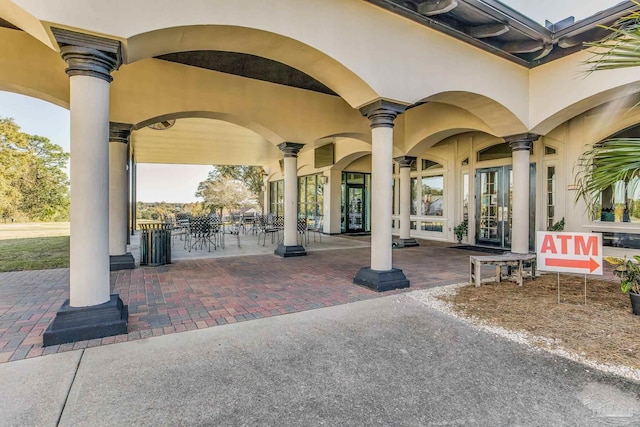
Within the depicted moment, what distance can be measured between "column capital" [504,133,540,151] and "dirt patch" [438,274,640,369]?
9.49ft

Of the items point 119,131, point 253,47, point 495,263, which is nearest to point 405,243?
point 495,263

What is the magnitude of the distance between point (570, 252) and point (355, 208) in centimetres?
1001

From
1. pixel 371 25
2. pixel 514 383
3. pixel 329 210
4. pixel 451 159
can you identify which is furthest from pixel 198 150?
pixel 514 383

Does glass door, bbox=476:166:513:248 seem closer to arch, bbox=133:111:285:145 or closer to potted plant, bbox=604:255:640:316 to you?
potted plant, bbox=604:255:640:316

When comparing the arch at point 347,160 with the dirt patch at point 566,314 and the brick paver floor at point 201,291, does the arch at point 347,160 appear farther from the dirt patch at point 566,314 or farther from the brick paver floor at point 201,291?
the dirt patch at point 566,314

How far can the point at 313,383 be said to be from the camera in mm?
2340

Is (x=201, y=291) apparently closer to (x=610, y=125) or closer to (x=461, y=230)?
(x=461, y=230)

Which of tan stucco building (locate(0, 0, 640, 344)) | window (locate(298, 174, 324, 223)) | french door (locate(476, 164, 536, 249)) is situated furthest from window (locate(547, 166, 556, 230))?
window (locate(298, 174, 324, 223))

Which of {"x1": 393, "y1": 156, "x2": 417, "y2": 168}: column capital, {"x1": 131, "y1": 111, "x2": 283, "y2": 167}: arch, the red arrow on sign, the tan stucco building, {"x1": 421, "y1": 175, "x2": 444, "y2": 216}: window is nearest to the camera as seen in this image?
the tan stucco building

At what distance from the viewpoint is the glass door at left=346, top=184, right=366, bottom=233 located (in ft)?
45.5

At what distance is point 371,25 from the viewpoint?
4516mm

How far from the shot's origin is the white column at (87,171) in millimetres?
2980

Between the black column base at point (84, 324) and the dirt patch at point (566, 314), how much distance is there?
12.1ft

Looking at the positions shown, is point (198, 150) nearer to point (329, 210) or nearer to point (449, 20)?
point (329, 210)
